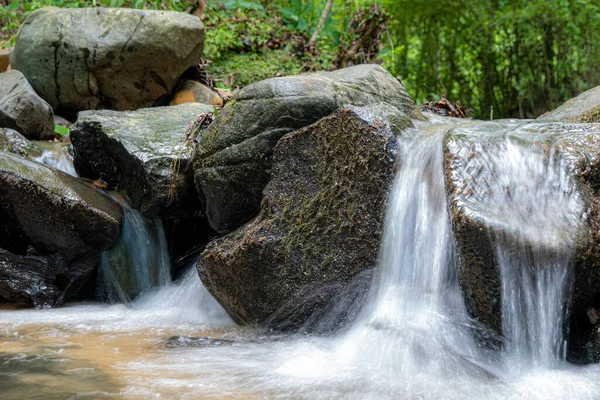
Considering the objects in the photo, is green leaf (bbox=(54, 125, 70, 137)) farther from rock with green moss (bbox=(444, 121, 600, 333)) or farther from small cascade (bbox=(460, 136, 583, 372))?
small cascade (bbox=(460, 136, 583, 372))

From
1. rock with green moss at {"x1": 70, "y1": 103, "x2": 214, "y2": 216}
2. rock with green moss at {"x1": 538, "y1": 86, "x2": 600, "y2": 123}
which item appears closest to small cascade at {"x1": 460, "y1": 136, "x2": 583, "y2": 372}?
rock with green moss at {"x1": 538, "y1": 86, "x2": 600, "y2": 123}

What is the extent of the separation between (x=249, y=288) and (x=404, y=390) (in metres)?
1.37

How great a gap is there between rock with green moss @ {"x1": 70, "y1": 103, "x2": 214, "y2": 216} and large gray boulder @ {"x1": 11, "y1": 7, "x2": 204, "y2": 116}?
1712 mm

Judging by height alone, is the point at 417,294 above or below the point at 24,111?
below

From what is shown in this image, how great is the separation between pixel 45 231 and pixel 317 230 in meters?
2.04

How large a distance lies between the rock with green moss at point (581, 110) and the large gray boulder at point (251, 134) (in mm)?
1319

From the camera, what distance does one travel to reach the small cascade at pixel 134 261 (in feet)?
15.8

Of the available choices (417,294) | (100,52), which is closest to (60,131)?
(100,52)

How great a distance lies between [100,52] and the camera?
675cm

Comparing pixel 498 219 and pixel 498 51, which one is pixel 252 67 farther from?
pixel 498 219

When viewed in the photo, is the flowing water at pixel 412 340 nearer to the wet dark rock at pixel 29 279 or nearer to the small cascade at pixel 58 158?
the wet dark rock at pixel 29 279

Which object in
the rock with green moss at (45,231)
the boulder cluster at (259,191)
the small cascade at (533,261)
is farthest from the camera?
the rock with green moss at (45,231)

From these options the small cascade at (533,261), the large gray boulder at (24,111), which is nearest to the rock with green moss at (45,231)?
Answer: the large gray boulder at (24,111)

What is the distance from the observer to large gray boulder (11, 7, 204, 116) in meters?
6.77
